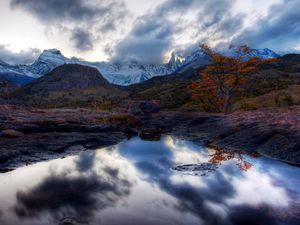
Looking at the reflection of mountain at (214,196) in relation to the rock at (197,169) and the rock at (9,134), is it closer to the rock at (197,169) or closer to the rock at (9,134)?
the rock at (197,169)

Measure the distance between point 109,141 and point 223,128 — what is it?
13.7m

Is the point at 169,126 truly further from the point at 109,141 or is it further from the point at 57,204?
the point at 57,204

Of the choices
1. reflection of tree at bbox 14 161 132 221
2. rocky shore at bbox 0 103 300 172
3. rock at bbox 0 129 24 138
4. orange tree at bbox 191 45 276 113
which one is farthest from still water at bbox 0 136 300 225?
orange tree at bbox 191 45 276 113

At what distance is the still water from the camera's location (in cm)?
1294

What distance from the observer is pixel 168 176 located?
65.7 feet

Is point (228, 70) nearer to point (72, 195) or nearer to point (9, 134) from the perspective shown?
point (9, 134)

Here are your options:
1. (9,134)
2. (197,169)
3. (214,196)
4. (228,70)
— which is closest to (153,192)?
(214,196)

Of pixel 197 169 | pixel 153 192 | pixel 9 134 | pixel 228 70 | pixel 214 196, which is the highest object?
pixel 228 70

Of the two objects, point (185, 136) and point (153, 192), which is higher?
point (185, 136)

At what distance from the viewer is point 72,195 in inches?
623

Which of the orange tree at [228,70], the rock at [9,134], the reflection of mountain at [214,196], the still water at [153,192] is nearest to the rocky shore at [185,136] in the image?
the rock at [9,134]

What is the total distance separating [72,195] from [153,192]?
4206 millimetres

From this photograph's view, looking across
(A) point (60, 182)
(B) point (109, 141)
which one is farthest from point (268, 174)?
(B) point (109, 141)

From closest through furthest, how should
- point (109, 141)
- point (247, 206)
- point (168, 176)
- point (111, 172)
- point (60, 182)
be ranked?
1. point (247, 206)
2. point (60, 182)
3. point (168, 176)
4. point (111, 172)
5. point (109, 141)
